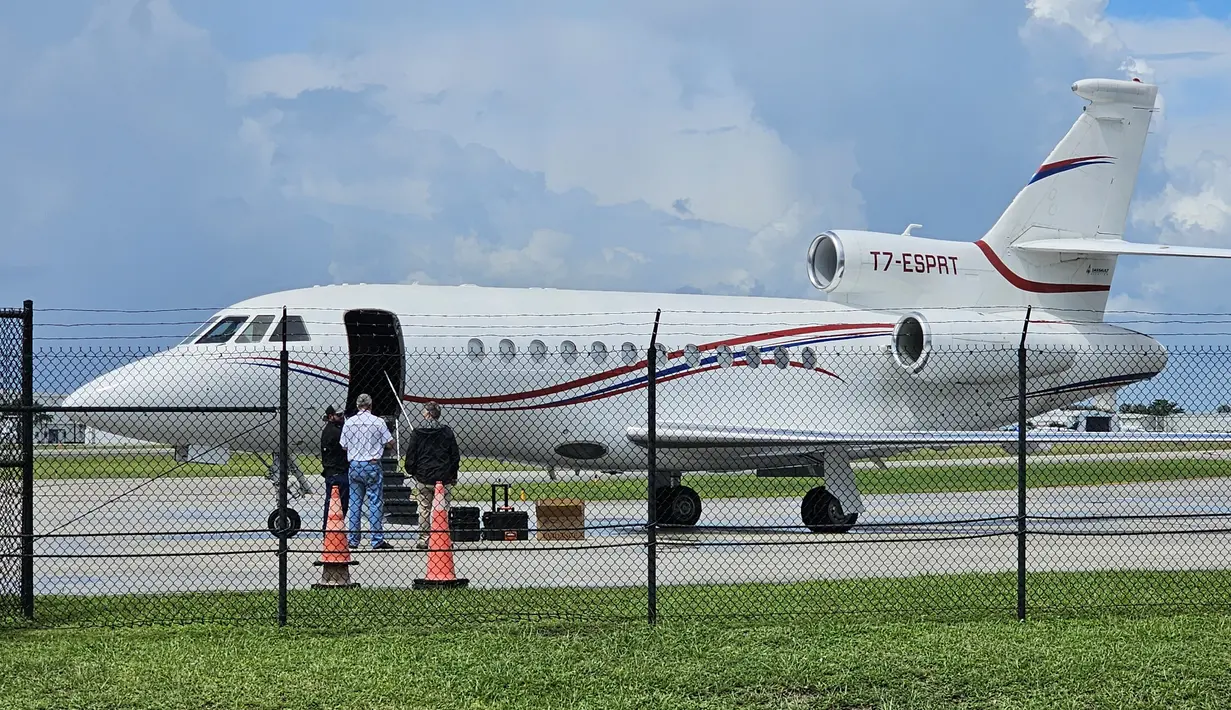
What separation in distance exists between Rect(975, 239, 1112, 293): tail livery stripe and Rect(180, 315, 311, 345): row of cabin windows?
443 inches

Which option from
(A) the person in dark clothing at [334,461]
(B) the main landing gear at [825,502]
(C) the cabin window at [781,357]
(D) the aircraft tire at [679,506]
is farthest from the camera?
(C) the cabin window at [781,357]

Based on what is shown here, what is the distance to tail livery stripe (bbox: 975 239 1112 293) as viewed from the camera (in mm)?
24141

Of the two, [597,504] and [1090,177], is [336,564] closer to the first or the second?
[597,504]

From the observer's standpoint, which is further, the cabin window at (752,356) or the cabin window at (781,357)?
the cabin window at (781,357)

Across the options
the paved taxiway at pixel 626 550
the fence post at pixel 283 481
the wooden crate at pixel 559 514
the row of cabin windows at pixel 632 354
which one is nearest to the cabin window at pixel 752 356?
the row of cabin windows at pixel 632 354

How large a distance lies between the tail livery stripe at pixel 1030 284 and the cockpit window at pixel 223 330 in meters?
11.9

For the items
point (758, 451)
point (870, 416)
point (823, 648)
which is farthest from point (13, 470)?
point (870, 416)

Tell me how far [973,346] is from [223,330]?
10401mm

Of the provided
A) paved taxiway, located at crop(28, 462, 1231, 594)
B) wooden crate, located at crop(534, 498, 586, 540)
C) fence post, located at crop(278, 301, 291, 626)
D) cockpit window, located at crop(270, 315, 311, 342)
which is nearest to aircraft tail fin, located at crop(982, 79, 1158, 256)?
paved taxiway, located at crop(28, 462, 1231, 594)

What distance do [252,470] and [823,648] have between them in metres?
26.8

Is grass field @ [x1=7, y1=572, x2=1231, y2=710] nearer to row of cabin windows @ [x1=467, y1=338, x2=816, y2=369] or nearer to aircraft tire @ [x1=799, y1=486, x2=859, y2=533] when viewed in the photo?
row of cabin windows @ [x1=467, y1=338, x2=816, y2=369]

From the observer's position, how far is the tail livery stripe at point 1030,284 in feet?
79.2

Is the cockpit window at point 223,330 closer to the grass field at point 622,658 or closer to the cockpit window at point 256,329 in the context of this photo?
the cockpit window at point 256,329

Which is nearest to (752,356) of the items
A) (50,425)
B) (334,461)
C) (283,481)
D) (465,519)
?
(465,519)
